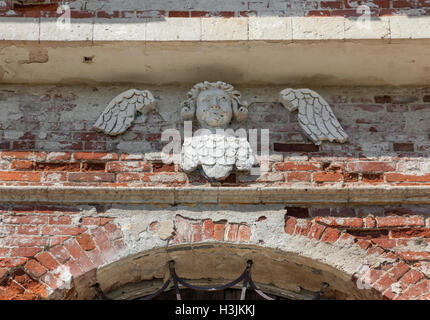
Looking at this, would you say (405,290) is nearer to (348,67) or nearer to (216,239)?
(216,239)

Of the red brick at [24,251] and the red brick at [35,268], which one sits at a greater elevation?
the red brick at [24,251]

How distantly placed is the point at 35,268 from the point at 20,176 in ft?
2.06

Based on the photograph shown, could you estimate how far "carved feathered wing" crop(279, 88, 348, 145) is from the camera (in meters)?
4.62

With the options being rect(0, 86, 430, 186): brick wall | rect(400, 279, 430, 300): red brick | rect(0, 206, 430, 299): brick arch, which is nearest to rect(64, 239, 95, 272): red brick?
rect(0, 206, 430, 299): brick arch

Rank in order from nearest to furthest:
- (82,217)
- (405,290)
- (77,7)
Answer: (405,290) → (82,217) → (77,7)

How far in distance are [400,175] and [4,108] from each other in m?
2.53

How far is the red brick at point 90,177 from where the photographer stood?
446 centimetres

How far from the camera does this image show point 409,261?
419 cm

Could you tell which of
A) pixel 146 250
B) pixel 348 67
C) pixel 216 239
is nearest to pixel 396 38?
pixel 348 67

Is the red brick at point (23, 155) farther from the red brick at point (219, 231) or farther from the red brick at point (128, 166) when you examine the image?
the red brick at point (219, 231)

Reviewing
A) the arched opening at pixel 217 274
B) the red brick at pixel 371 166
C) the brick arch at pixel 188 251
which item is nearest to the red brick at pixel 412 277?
the brick arch at pixel 188 251

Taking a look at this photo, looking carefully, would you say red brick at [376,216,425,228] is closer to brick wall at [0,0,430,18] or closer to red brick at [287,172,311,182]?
red brick at [287,172,311,182]

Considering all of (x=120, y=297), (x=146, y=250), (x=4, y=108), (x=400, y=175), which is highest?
(x=4, y=108)

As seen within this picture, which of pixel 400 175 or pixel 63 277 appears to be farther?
pixel 400 175
